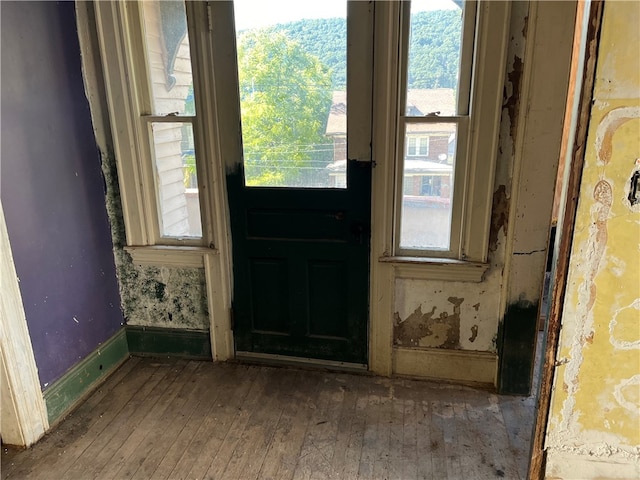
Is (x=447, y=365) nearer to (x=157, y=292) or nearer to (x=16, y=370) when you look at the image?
(x=157, y=292)

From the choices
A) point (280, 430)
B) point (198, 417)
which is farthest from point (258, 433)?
point (198, 417)

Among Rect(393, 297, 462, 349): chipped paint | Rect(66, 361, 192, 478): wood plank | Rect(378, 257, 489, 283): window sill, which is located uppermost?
Rect(378, 257, 489, 283): window sill

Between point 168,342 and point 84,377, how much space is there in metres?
0.49

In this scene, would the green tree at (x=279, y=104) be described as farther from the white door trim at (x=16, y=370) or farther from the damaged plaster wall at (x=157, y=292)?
the white door trim at (x=16, y=370)

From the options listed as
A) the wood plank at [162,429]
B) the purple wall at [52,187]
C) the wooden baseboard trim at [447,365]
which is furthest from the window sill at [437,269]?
the purple wall at [52,187]

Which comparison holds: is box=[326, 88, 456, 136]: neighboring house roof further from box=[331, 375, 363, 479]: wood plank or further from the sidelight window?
box=[331, 375, 363, 479]: wood plank

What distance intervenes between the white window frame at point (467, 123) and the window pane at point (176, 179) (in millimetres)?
1037

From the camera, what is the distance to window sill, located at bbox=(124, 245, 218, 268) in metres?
2.55

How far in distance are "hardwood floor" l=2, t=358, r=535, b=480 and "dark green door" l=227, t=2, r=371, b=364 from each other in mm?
262

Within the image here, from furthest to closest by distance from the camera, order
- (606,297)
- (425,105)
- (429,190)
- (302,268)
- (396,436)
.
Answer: (302,268)
(429,190)
(425,105)
(396,436)
(606,297)

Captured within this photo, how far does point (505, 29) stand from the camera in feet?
6.38

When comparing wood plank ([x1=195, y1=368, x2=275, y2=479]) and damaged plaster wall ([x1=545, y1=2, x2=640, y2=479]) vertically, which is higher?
damaged plaster wall ([x1=545, y1=2, x2=640, y2=479])

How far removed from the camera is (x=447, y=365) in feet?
8.09

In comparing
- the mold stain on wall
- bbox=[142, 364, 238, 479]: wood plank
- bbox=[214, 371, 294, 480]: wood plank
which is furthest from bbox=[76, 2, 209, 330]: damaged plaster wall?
bbox=[214, 371, 294, 480]: wood plank
